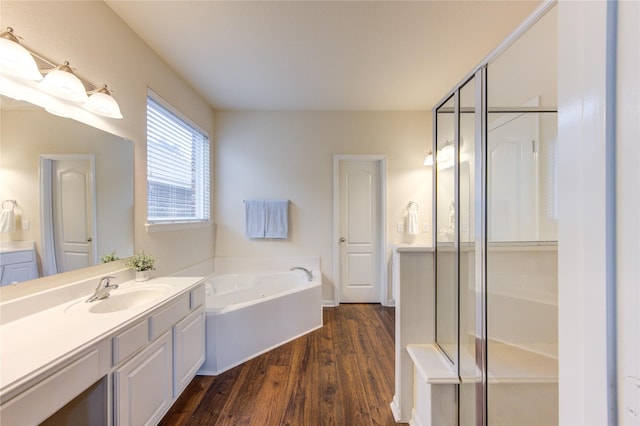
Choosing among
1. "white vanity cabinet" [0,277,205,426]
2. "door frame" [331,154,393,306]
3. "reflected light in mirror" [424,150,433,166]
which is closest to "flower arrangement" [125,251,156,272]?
"white vanity cabinet" [0,277,205,426]

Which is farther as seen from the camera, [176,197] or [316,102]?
[316,102]

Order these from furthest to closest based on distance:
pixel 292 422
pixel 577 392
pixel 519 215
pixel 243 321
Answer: pixel 243 321 < pixel 519 215 < pixel 292 422 < pixel 577 392

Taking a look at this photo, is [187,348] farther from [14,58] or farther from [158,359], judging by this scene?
[14,58]

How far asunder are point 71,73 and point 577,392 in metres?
2.31

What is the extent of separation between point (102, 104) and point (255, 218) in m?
2.09

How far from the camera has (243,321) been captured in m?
2.29

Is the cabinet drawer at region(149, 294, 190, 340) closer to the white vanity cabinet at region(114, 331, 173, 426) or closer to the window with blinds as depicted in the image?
the white vanity cabinet at region(114, 331, 173, 426)

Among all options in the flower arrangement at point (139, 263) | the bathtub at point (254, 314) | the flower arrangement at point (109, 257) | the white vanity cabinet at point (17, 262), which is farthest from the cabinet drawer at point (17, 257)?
the bathtub at point (254, 314)

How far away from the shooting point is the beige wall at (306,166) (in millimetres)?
3533

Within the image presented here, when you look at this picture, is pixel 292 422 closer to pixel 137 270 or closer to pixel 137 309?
pixel 137 309

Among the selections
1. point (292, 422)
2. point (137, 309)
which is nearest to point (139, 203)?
point (137, 309)

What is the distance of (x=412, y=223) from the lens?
350 cm

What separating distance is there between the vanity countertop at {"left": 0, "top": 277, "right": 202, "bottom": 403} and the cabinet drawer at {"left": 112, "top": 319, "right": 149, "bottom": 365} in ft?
0.17

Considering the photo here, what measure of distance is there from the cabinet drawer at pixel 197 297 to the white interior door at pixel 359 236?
207 cm
